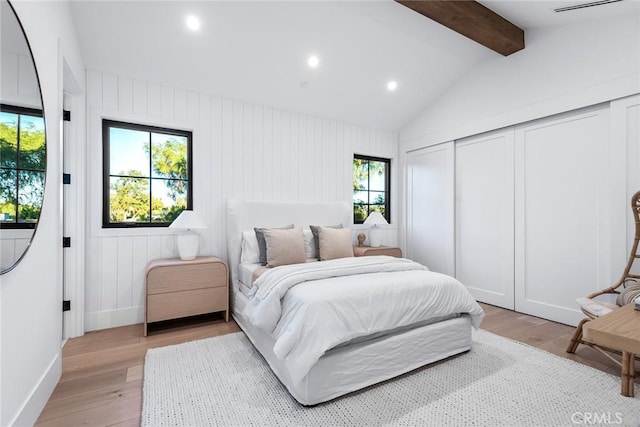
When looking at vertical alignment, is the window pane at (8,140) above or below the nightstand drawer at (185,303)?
above

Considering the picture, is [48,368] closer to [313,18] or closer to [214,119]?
[214,119]

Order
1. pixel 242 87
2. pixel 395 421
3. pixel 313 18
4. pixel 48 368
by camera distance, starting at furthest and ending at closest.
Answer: pixel 242 87 < pixel 313 18 < pixel 48 368 < pixel 395 421

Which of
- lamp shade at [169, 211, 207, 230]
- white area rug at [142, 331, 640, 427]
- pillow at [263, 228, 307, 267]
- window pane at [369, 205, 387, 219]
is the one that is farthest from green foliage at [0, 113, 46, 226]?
window pane at [369, 205, 387, 219]

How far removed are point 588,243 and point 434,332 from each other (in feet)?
6.44

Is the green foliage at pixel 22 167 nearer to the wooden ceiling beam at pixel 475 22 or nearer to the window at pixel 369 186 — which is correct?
the wooden ceiling beam at pixel 475 22

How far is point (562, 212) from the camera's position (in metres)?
3.08

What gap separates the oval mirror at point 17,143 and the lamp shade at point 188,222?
1.36 meters

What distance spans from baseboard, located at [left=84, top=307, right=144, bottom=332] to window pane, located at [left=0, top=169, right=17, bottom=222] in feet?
6.36

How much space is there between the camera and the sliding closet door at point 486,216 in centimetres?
354

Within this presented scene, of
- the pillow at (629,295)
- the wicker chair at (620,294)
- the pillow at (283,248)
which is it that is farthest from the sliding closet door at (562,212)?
the pillow at (283,248)

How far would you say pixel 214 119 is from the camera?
3.48 m

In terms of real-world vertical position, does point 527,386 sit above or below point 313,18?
below

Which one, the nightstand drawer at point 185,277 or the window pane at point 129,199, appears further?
the window pane at point 129,199

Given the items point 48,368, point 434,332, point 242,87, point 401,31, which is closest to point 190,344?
A: point 48,368
